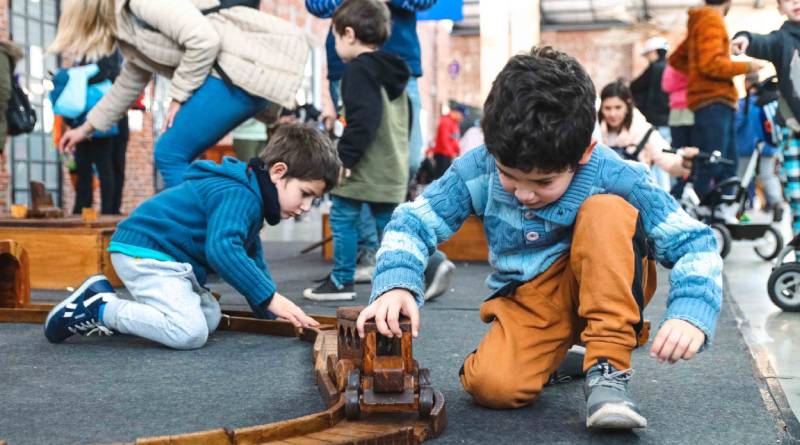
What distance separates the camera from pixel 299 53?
3.50 metres

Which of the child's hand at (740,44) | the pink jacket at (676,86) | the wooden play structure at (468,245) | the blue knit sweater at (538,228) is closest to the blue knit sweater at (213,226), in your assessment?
the blue knit sweater at (538,228)

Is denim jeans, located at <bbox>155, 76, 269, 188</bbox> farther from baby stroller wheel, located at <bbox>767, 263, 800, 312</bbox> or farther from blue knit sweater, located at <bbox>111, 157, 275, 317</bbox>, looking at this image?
baby stroller wheel, located at <bbox>767, 263, 800, 312</bbox>

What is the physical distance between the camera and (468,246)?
495 centimetres


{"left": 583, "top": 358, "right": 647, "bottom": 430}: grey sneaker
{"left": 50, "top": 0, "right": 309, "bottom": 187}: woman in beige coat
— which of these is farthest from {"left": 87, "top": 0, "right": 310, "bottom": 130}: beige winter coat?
{"left": 583, "top": 358, "right": 647, "bottom": 430}: grey sneaker

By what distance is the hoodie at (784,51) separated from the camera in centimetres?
318

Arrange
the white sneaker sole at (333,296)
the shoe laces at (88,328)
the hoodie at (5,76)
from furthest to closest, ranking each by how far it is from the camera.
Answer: the hoodie at (5,76)
the white sneaker sole at (333,296)
the shoe laces at (88,328)

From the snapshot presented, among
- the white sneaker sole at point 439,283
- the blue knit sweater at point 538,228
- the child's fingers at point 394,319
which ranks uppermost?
the blue knit sweater at point 538,228

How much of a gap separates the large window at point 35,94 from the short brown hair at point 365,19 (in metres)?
4.70

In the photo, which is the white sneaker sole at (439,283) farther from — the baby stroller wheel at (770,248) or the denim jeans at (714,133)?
the baby stroller wheel at (770,248)

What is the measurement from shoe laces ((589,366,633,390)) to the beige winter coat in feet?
6.84

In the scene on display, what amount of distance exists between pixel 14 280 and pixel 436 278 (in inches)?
56.8

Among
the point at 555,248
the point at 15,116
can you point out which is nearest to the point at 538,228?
the point at 555,248

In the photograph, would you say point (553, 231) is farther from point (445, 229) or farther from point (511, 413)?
point (511, 413)

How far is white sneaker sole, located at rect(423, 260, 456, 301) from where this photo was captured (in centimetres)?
341
